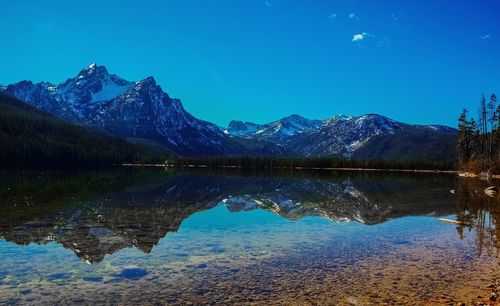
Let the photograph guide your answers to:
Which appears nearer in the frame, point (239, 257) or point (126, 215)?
point (239, 257)

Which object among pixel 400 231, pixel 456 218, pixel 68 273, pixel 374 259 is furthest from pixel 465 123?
pixel 68 273

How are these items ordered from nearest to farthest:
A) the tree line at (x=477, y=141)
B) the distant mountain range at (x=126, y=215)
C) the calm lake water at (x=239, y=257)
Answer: the calm lake water at (x=239, y=257) → the distant mountain range at (x=126, y=215) → the tree line at (x=477, y=141)

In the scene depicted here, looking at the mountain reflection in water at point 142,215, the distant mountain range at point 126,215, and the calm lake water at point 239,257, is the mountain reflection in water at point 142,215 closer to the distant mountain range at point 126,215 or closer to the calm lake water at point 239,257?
the distant mountain range at point 126,215

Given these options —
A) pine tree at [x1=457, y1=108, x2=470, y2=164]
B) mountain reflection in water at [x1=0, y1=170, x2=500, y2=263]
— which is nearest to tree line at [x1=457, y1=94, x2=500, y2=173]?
pine tree at [x1=457, y1=108, x2=470, y2=164]

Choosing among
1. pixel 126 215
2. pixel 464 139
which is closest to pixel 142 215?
pixel 126 215

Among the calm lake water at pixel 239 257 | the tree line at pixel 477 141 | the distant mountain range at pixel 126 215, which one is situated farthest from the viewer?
the tree line at pixel 477 141

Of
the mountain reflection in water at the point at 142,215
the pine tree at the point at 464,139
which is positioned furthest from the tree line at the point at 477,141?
the mountain reflection in water at the point at 142,215

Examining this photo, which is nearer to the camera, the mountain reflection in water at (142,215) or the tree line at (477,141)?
the mountain reflection in water at (142,215)

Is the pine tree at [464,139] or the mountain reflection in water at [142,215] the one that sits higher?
the pine tree at [464,139]

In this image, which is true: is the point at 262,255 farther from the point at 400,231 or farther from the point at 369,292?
the point at 400,231

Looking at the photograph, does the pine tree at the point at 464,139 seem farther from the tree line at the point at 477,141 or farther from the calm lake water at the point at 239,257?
the calm lake water at the point at 239,257

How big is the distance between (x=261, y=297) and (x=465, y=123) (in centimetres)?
18098

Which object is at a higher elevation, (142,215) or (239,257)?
(142,215)

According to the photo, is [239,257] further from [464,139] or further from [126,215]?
[464,139]
